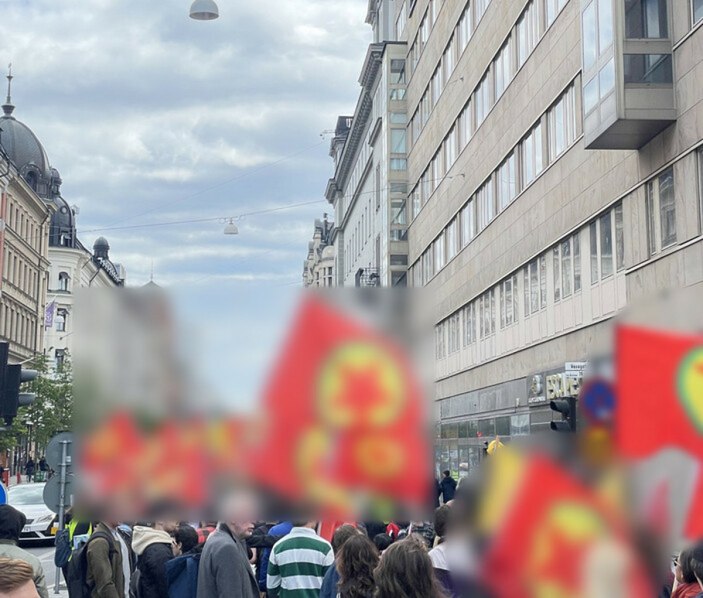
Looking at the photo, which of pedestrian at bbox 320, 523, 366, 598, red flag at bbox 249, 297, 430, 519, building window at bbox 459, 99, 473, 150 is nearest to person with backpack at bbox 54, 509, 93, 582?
pedestrian at bbox 320, 523, 366, 598

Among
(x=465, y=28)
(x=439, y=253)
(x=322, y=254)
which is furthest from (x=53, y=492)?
(x=322, y=254)

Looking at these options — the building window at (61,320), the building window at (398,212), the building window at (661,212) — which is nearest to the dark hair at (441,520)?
the building window at (661,212)

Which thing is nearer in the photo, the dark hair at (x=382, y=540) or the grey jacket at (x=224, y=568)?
the grey jacket at (x=224, y=568)

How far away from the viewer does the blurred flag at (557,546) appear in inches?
110

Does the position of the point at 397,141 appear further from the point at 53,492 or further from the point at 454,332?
the point at 53,492

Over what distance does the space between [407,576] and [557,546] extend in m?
1.77

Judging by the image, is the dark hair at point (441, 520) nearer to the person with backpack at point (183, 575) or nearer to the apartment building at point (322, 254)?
the person with backpack at point (183, 575)

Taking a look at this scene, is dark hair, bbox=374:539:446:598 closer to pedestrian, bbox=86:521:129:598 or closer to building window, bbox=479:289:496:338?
pedestrian, bbox=86:521:129:598

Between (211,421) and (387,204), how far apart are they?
2334 inches

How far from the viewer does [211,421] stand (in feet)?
10.9

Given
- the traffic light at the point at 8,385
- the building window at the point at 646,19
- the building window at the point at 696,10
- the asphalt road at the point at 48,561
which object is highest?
the building window at the point at 646,19

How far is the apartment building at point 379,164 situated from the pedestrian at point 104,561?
4192 centimetres

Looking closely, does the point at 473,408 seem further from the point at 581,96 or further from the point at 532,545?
the point at 532,545

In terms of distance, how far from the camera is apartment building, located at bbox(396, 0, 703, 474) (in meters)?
21.8
